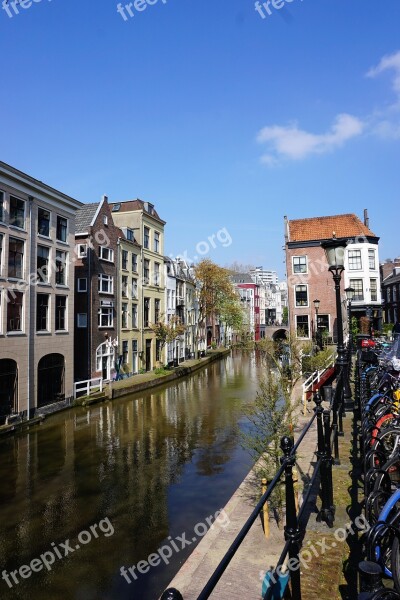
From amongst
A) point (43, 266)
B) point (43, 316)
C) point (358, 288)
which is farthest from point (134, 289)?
point (358, 288)

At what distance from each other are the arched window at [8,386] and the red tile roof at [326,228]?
115 feet

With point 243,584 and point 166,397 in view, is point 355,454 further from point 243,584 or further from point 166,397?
point 166,397

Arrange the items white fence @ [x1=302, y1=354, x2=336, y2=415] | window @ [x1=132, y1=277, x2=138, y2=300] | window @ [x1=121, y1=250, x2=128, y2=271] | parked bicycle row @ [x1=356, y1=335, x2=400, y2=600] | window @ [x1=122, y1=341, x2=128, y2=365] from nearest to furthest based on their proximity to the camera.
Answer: parked bicycle row @ [x1=356, y1=335, x2=400, y2=600]
white fence @ [x1=302, y1=354, x2=336, y2=415]
window @ [x1=122, y1=341, x2=128, y2=365]
window @ [x1=121, y1=250, x2=128, y2=271]
window @ [x1=132, y1=277, x2=138, y2=300]

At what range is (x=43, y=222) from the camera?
25.0m

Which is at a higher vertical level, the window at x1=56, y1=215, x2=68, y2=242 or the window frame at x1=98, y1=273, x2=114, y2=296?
the window at x1=56, y1=215, x2=68, y2=242

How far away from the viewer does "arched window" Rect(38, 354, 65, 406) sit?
2444 centimetres

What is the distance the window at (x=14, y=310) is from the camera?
2192cm

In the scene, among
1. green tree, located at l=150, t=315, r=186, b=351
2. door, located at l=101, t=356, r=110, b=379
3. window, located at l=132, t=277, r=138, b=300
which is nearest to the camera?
door, located at l=101, t=356, r=110, b=379

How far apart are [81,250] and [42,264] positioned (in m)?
8.44

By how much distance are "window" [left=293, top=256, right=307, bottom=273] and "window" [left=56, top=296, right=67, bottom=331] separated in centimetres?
2909

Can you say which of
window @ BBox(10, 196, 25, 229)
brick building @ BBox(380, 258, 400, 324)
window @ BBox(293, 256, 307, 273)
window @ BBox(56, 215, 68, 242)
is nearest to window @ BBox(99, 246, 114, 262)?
window @ BBox(56, 215, 68, 242)

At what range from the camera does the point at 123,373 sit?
36406 mm

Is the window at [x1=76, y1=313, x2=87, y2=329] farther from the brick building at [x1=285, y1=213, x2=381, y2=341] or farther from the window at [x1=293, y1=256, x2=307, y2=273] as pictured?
the window at [x1=293, y1=256, x2=307, y2=273]

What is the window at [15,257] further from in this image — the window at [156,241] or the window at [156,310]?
the window at [156,241]
